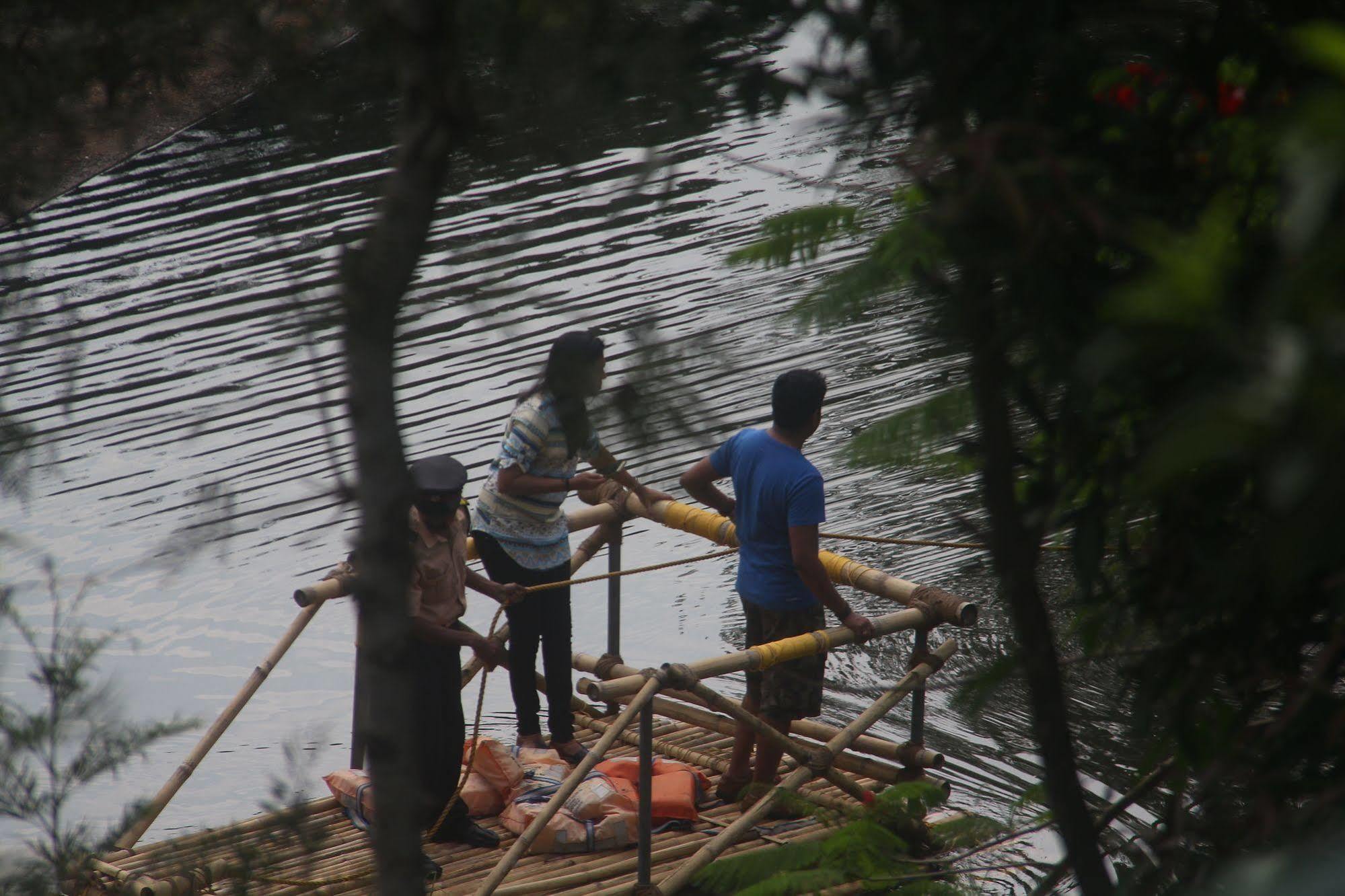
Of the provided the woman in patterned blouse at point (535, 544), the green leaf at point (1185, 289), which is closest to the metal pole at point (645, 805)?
the woman in patterned blouse at point (535, 544)

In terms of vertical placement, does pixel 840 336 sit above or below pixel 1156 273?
below

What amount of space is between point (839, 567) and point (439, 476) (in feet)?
5.06

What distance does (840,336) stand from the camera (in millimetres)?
10477

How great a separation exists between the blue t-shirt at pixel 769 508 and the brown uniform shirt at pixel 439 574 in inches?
39.2

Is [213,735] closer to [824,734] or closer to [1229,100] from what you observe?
[824,734]

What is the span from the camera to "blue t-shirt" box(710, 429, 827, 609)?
14.7 ft

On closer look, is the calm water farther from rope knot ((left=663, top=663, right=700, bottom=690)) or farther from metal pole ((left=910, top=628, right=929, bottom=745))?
rope knot ((left=663, top=663, right=700, bottom=690))

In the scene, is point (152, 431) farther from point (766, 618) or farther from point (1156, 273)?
point (1156, 273)

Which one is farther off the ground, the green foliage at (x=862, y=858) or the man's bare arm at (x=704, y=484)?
the man's bare arm at (x=704, y=484)

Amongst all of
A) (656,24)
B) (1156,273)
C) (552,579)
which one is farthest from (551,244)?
(1156,273)

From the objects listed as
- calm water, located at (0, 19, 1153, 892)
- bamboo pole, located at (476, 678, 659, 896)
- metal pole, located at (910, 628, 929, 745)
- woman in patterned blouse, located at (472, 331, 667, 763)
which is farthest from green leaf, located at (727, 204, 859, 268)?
metal pole, located at (910, 628, 929, 745)

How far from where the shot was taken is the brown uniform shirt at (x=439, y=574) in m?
4.46

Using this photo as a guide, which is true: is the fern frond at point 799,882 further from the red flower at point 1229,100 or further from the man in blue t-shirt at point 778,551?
the red flower at point 1229,100

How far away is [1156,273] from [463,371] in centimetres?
902
